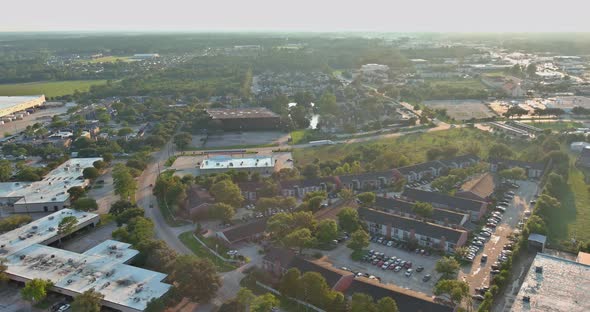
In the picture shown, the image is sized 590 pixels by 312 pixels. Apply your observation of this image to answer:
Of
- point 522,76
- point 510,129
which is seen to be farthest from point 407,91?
point 522,76

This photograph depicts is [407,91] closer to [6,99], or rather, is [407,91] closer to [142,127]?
[142,127]

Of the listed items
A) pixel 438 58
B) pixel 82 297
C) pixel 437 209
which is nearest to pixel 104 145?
pixel 82 297

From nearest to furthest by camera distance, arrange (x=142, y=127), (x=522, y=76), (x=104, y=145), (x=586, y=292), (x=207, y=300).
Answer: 1. (x=586, y=292)
2. (x=207, y=300)
3. (x=104, y=145)
4. (x=142, y=127)
5. (x=522, y=76)

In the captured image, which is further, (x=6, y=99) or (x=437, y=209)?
(x=6, y=99)

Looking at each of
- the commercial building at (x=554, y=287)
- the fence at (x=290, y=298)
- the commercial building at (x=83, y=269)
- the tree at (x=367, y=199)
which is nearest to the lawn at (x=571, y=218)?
the commercial building at (x=554, y=287)

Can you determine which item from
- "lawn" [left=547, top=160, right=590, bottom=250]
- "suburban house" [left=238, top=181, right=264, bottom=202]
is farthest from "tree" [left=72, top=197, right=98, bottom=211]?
"lawn" [left=547, top=160, right=590, bottom=250]

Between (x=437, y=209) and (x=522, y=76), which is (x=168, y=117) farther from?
(x=522, y=76)

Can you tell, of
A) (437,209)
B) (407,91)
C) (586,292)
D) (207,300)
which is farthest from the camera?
(407,91)
